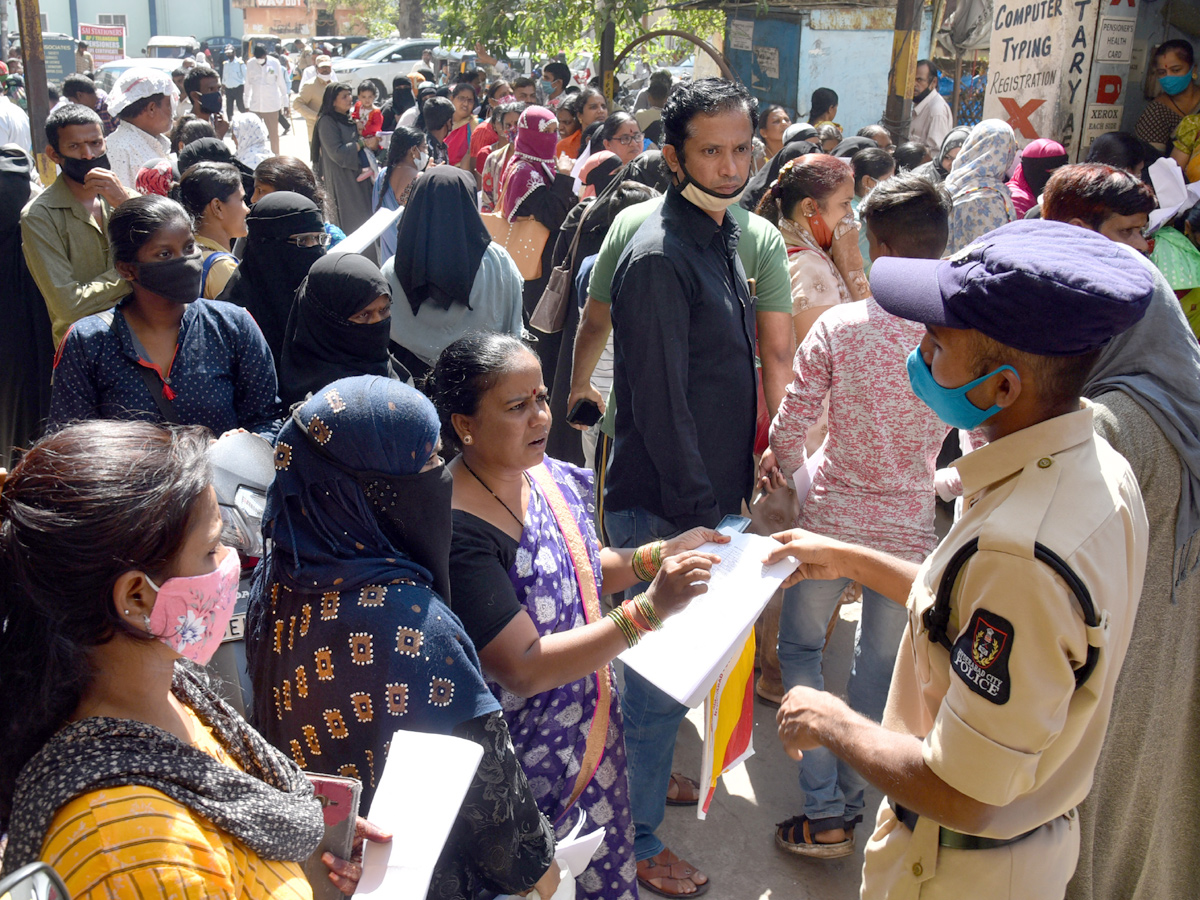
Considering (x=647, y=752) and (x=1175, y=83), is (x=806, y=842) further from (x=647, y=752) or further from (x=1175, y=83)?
(x=1175, y=83)

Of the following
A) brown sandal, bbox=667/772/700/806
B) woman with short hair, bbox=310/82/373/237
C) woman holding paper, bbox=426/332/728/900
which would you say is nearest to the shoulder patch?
woman holding paper, bbox=426/332/728/900

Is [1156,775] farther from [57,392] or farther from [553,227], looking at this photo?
[553,227]

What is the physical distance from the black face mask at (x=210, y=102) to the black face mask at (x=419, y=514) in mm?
8819

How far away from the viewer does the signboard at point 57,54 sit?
606 inches

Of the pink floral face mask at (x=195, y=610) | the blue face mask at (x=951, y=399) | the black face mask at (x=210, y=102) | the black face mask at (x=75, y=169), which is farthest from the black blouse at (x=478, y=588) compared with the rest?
the black face mask at (x=210, y=102)

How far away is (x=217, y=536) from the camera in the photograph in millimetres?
1497

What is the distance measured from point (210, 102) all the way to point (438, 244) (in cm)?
681

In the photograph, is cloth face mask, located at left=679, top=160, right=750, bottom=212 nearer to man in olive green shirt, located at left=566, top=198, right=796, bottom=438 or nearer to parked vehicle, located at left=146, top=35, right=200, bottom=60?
man in olive green shirt, located at left=566, top=198, right=796, bottom=438

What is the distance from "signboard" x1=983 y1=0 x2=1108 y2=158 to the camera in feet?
19.1

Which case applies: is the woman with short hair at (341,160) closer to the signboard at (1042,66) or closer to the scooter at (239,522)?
the signboard at (1042,66)

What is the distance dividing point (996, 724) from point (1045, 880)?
44 centimetres

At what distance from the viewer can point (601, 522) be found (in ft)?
11.3

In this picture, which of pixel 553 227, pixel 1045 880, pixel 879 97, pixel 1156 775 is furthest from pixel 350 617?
A: pixel 879 97

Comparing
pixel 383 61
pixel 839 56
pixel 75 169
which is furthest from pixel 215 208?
pixel 383 61
